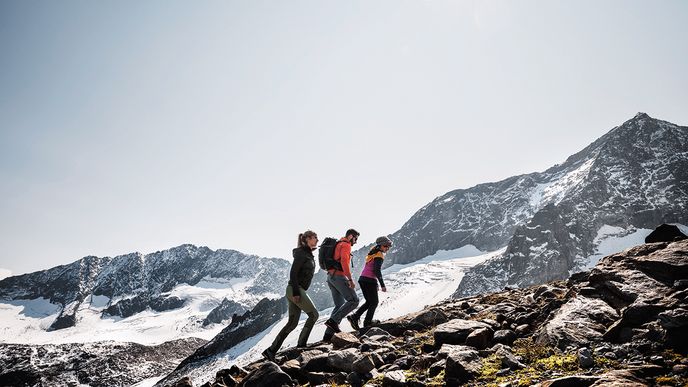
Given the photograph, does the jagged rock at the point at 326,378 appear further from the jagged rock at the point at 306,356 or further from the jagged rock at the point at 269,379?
the jagged rock at the point at 306,356

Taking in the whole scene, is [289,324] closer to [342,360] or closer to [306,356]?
[306,356]

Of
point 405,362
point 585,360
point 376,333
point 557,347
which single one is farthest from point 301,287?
point 585,360

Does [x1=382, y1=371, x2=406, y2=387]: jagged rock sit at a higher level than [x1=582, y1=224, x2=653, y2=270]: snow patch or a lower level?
higher

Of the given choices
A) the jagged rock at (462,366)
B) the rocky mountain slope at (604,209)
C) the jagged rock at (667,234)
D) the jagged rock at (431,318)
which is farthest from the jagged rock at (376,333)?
the rocky mountain slope at (604,209)

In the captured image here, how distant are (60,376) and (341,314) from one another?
472 feet

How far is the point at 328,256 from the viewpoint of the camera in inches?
404

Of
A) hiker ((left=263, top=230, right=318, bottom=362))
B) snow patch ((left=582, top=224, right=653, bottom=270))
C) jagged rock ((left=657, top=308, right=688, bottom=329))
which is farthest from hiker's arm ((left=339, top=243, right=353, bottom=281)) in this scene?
snow patch ((left=582, top=224, right=653, bottom=270))

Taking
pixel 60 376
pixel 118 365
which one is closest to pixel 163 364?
pixel 118 365

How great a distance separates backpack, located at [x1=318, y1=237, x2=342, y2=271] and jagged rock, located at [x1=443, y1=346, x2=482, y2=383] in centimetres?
516

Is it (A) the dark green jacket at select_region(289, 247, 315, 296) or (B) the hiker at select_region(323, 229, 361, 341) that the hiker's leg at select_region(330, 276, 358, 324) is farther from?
(A) the dark green jacket at select_region(289, 247, 315, 296)

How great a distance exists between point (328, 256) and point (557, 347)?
243 inches

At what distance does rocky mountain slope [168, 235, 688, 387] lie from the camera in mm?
4371

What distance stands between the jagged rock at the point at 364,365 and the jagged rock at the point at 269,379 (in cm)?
118

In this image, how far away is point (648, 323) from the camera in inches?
201
